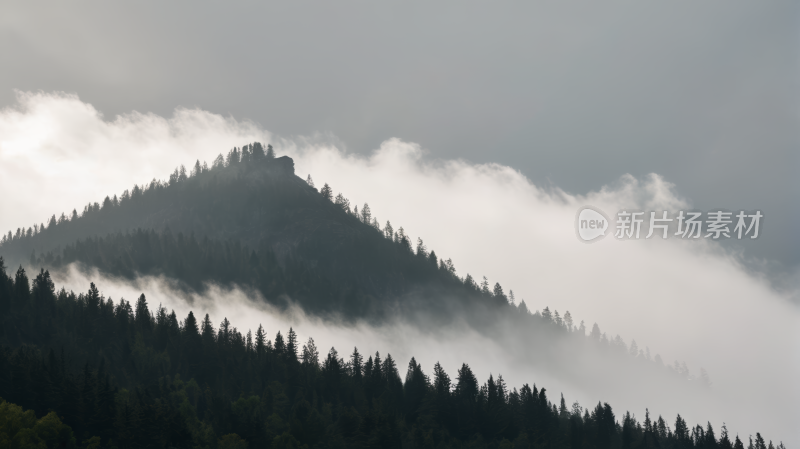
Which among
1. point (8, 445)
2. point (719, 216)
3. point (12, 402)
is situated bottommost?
point (8, 445)

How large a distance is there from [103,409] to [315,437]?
5803 centimetres

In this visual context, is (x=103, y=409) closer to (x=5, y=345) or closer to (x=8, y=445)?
(x=8, y=445)

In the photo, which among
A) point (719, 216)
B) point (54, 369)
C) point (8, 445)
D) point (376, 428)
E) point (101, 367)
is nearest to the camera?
point (719, 216)

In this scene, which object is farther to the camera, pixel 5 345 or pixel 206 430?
pixel 5 345

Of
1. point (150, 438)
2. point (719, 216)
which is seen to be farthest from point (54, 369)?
point (719, 216)

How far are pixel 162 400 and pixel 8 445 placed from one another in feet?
148

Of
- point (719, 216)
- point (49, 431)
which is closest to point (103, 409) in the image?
point (49, 431)

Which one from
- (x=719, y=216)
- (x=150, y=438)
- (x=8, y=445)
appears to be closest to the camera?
(x=719, y=216)

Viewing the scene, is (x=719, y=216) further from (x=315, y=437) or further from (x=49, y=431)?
(x=49, y=431)

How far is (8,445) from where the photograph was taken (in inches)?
5394

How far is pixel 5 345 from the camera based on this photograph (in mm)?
199500

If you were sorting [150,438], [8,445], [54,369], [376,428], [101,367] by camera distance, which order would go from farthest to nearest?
[101,367] → [376,428] → [54,369] → [150,438] → [8,445]

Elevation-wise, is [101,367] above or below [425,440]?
above

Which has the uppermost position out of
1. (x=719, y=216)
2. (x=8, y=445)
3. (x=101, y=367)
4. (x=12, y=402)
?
(x=719, y=216)
